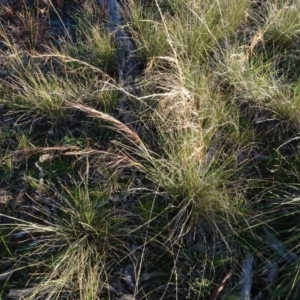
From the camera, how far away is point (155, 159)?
2.54m

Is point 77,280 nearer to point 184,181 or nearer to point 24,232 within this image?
point 24,232

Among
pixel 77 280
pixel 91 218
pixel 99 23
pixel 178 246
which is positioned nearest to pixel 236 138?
pixel 178 246

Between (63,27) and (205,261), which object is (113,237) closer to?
(205,261)

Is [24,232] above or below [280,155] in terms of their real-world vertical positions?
below

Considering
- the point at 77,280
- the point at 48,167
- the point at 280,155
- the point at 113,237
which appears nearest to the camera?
the point at 77,280

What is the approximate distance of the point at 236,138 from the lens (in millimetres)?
2766

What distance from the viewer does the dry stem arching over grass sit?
2.32m

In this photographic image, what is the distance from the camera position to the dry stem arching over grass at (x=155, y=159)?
2316mm

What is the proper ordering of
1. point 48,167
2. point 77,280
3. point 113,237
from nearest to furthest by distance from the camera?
1. point 77,280
2. point 113,237
3. point 48,167

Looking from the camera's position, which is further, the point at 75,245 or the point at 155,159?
the point at 155,159

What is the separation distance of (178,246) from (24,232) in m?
0.80

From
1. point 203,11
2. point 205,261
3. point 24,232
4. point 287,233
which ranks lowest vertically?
point 24,232

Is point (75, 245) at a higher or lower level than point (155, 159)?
lower

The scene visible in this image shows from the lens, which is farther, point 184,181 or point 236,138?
point 236,138
